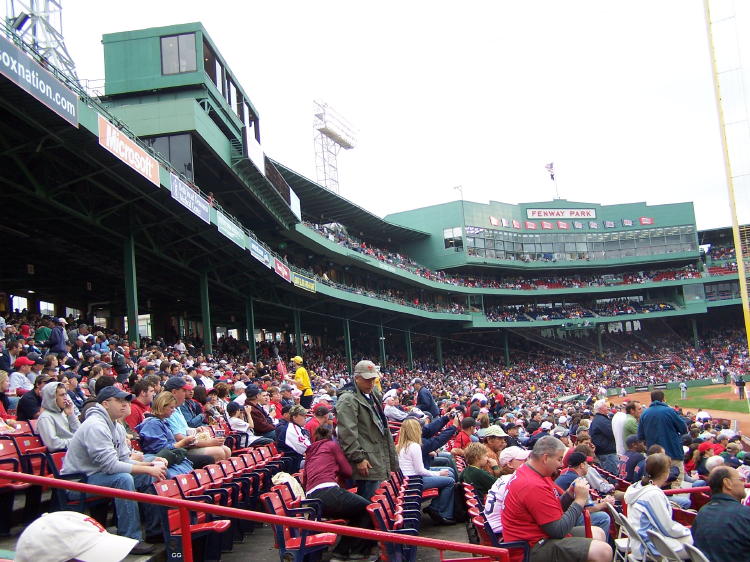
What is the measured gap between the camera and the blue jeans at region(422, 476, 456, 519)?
745cm

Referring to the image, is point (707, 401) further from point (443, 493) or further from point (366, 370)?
point (366, 370)

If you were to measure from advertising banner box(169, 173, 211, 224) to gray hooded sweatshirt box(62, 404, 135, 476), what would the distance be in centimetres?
1288

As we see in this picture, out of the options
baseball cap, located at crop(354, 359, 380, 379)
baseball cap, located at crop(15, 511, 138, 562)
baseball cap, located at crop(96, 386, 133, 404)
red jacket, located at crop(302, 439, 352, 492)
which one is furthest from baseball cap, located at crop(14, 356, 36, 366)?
baseball cap, located at crop(15, 511, 138, 562)

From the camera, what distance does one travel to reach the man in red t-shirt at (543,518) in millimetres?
4766

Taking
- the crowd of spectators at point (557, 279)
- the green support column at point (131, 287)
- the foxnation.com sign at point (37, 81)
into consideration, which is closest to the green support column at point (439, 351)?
the crowd of spectators at point (557, 279)

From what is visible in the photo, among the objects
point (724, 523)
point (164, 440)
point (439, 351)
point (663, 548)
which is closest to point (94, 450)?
point (164, 440)

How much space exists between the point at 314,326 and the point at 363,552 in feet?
149

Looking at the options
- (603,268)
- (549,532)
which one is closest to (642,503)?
(549,532)

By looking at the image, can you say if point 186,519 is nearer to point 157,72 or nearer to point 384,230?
point 157,72

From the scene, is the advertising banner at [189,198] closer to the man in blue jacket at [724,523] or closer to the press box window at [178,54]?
the press box window at [178,54]

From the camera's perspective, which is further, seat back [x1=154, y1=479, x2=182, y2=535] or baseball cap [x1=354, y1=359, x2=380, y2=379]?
baseball cap [x1=354, y1=359, x2=380, y2=379]

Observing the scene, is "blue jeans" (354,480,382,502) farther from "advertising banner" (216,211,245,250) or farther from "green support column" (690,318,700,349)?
"green support column" (690,318,700,349)

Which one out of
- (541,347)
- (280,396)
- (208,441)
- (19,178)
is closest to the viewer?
(208,441)

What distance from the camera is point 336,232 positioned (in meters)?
45.7
